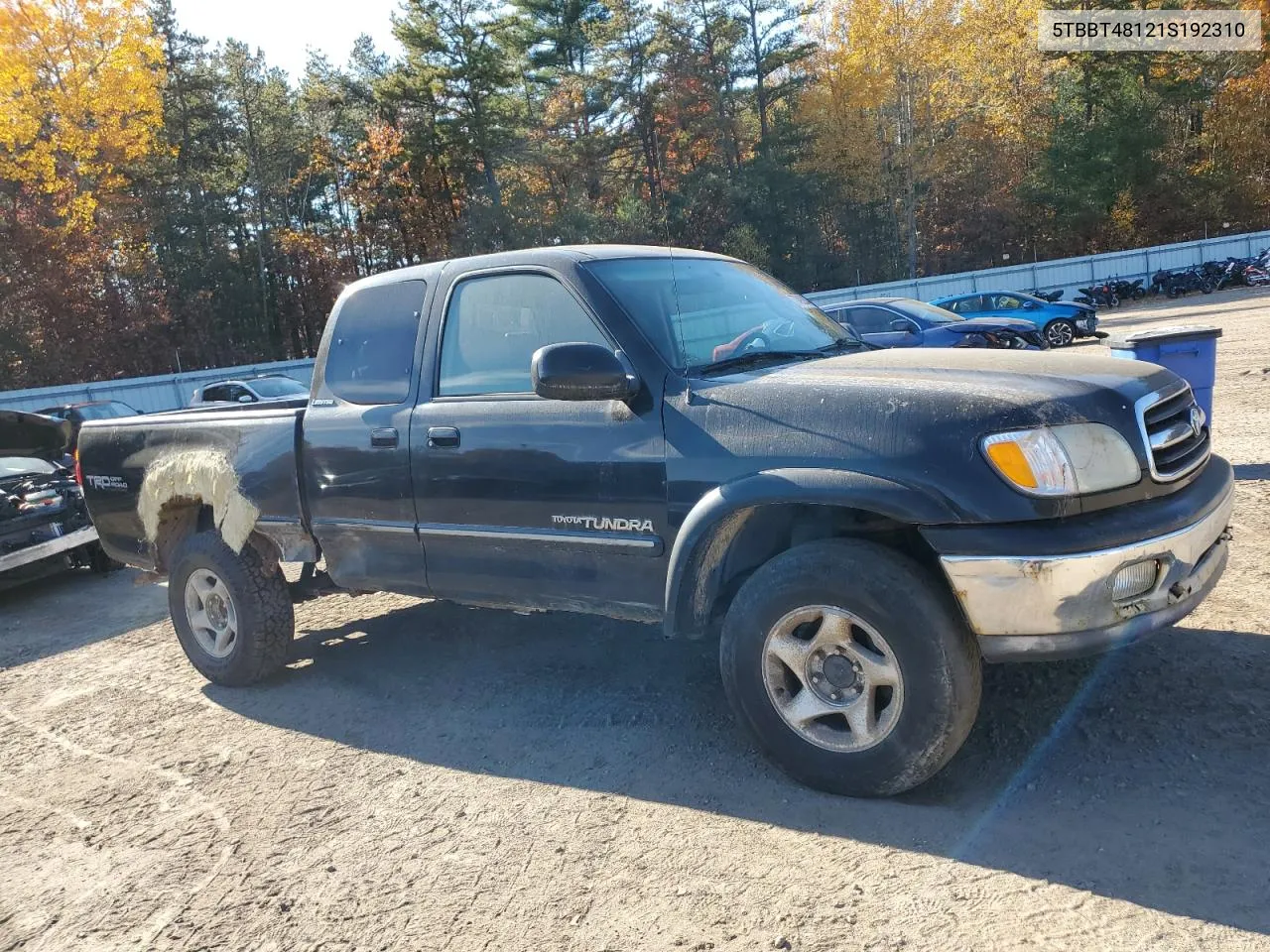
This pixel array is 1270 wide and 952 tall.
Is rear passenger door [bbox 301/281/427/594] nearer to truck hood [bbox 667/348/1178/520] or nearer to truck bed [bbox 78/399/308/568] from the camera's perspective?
truck bed [bbox 78/399/308/568]

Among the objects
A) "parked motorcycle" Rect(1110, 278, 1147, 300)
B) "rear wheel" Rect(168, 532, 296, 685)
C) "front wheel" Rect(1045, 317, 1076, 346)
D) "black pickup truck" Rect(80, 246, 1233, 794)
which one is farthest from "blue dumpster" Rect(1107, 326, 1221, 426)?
"parked motorcycle" Rect(1110, 278, 1147, 300)

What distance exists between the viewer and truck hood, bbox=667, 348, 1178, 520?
296 cm

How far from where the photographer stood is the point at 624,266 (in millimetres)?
4039

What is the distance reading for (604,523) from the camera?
370cm

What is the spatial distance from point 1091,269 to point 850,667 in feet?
122

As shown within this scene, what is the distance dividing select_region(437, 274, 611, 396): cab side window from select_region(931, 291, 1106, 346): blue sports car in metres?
18.6

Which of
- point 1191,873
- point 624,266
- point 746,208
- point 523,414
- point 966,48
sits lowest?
point 1191,873

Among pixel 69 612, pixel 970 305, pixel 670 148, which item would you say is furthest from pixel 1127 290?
pixel 69 612

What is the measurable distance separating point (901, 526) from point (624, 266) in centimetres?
161

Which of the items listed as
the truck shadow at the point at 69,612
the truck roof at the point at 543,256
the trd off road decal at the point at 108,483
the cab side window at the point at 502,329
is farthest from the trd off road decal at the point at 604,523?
the truck shadow at the point at 69,612

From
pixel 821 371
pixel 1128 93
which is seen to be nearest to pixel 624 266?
pixel 821 371

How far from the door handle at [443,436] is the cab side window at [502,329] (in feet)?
0.58

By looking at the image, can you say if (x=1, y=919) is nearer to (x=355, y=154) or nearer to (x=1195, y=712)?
(x=1195, y=712)

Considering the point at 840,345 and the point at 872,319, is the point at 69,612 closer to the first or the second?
the point at 840,345
